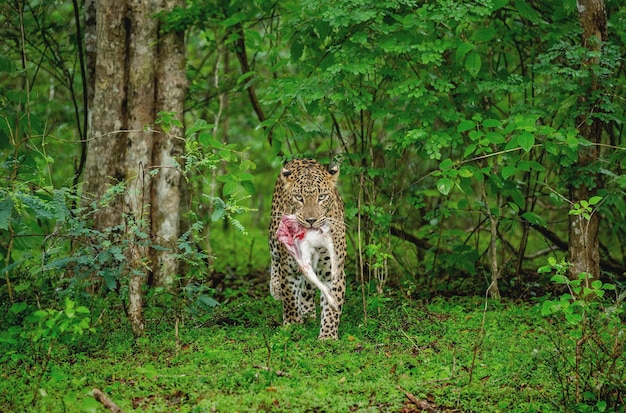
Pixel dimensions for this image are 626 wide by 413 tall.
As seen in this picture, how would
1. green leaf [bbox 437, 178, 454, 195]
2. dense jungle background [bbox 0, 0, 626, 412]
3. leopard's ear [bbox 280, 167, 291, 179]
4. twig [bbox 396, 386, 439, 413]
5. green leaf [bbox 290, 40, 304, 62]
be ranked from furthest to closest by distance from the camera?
1. green leaf [bbox 290, 40, 304, 62]
2. leopard's ear [bbox 280, 167, 291, 179]
3. green leaf [bbox 437, 178, 454, 195]
4. dense jungle background [bbox 0, 0, 626, 412]
5. twig [bbox 396, 386, 439, 413]

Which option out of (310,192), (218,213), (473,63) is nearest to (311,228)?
(310,192)

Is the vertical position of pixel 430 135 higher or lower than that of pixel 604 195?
higher

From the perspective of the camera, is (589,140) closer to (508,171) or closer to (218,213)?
(508,171)

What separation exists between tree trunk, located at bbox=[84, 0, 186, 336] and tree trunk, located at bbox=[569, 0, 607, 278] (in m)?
4.59

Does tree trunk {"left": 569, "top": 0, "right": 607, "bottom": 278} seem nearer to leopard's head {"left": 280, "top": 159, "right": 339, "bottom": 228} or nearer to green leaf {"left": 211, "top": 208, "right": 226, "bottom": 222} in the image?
leopard's head {"left": 280, "top": 159, "right": 339, "bottom": 228}

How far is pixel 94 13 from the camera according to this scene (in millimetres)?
10523

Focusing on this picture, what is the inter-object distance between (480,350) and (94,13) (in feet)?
21.6

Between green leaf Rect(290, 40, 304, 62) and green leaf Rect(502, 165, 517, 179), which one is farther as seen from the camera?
green leaf Rect(290, 40, 304, 62)

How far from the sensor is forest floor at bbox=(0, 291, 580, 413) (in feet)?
19.4

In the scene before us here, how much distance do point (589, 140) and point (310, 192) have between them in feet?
9.76

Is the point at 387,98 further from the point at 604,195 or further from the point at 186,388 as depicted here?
the point at 186,388

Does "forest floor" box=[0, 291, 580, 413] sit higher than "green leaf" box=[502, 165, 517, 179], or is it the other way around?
"green leaf" box=[502, 165, 517, 179]

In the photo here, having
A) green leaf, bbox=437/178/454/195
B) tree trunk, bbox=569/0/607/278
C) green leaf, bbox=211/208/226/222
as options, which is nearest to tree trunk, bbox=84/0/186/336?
green leaf, bbox=211/208/226/222

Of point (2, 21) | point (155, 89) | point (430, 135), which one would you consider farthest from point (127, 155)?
point (430, 135)
